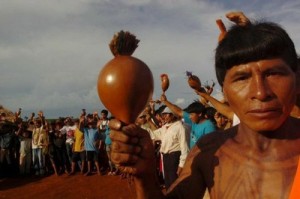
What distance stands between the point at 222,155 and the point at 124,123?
27.2 inches

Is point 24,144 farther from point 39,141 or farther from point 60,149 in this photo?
point 60,149

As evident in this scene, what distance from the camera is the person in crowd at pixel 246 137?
175 cm

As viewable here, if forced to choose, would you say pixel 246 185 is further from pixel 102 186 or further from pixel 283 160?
pixel 102 186

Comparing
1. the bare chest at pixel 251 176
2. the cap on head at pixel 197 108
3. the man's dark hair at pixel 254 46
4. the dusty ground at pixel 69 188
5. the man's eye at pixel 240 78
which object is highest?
the man's dark hair at pixel 254 46

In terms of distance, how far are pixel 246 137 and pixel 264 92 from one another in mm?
408

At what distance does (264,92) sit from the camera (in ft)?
5.79

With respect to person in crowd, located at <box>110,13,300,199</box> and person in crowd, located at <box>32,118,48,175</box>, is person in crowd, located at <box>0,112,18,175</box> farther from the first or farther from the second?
person in crowd, located at <box>110,13,300,199</box>

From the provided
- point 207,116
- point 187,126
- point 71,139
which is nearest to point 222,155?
point 207,116

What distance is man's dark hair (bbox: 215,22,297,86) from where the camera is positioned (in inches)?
73.3

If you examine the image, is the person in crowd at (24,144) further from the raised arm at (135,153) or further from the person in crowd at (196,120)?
the raised arm at (135,153)

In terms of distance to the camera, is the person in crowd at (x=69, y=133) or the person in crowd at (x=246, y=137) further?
the person in crowd at (x=69, y=133)

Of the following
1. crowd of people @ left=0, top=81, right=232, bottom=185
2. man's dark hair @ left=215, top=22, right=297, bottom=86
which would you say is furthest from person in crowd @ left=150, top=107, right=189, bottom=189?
man's dark hair @ left=215, top=22, right=297, bottom=86

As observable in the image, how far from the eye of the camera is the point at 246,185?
200 cm

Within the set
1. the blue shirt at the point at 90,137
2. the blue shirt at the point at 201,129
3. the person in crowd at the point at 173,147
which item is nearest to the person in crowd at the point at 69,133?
the blue shirt at the point at 90,137
